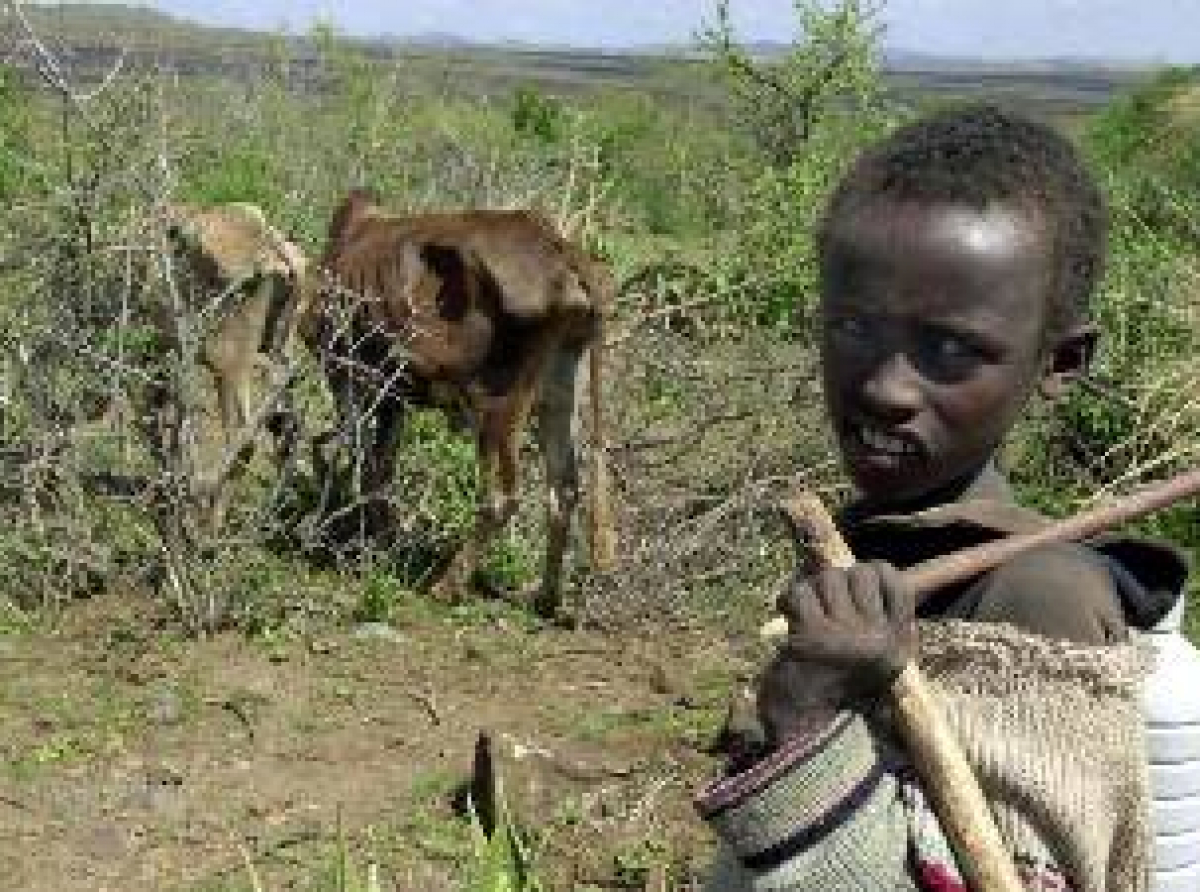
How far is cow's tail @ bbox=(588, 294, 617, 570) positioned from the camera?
7609mm

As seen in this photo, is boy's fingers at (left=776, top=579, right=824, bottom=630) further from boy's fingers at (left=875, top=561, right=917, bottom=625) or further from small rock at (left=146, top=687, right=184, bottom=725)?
small rock at (left=146, top=687, right=184, bottom=725)

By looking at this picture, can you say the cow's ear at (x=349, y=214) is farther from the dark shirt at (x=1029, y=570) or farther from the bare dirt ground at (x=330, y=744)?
the dark shirt at (x=1029, y=570)

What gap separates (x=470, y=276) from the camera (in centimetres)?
779

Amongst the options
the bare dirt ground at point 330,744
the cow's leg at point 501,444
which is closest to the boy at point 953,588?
the bare dirt ground at point 330,744

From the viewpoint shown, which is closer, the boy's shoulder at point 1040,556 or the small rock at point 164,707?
the boy's shoulder at point 1040,556

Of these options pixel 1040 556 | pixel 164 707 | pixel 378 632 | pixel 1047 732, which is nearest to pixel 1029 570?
pixel 1040 556

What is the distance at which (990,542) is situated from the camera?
1.52 meters

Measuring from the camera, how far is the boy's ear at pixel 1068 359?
63.9 inches

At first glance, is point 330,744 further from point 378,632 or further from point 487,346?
point 487,346

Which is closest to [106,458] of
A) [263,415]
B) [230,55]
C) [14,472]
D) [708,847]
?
[14,472]

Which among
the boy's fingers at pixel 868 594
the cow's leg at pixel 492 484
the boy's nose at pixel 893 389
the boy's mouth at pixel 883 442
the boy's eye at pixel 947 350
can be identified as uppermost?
the boy's eye at pixel 947 350

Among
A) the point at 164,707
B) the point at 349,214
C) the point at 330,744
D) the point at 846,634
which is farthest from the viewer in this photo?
the point at 349,214

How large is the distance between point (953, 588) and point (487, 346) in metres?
6.30

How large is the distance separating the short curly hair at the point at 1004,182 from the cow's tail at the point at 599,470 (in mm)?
5934
